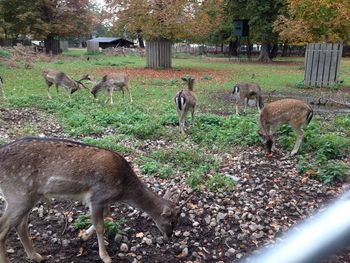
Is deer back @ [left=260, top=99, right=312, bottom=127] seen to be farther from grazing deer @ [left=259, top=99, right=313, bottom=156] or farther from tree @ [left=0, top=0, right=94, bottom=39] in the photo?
tree @ [left=0, top=0, right=94, bottom=39]

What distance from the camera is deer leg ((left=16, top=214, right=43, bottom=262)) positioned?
149 inches

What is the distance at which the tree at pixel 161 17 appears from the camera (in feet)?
73.6

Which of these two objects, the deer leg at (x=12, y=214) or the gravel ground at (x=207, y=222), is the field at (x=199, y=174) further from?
the deer leg at (x=12, y=214)

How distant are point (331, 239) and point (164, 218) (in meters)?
3.39

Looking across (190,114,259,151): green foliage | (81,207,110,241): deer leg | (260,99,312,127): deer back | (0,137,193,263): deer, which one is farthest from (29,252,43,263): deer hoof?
(260,99,312,127): deer back

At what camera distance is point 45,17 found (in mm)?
38812

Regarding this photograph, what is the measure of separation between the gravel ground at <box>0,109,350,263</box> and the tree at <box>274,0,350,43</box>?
1054 centimetres

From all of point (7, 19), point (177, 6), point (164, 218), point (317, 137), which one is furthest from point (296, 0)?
point (7, 19)

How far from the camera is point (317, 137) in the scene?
7.75m

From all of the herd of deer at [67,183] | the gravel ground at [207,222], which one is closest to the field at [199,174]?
the gravel ground at [207,222]

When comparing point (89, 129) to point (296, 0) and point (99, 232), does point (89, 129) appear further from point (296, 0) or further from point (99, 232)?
point (296, 0)

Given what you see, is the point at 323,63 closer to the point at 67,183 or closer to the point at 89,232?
the point at 89,232

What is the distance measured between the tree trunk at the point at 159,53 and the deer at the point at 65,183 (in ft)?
71.4

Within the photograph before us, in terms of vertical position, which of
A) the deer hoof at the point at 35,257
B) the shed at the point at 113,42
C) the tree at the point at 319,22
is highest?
the tree at the point at 319,22
